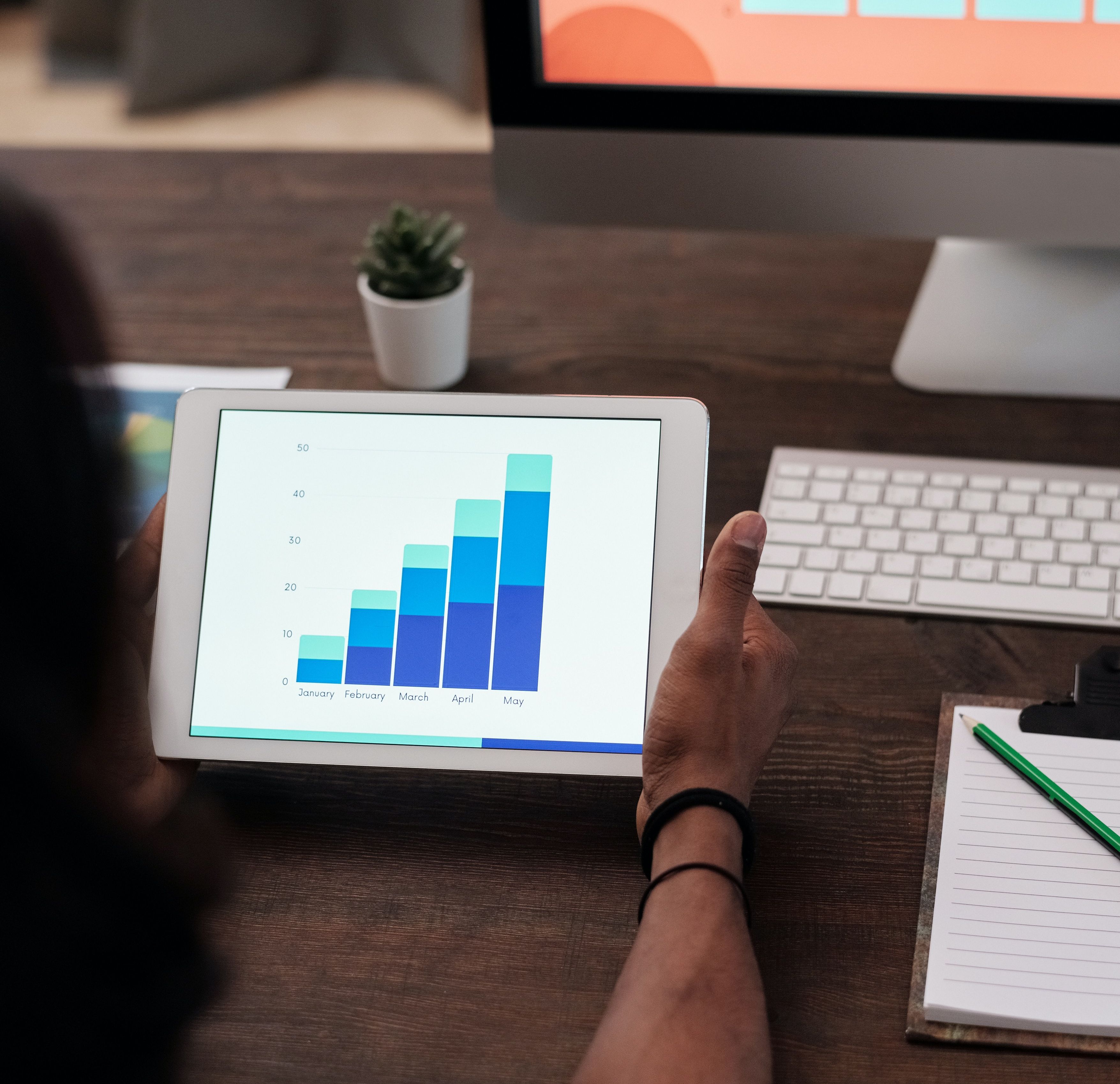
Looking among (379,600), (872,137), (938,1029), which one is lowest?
(938,1029)

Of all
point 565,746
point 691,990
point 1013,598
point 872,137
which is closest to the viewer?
point 691,990

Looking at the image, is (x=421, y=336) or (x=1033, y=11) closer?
(x=1033, y=11)

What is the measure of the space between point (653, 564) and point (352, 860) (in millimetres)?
234

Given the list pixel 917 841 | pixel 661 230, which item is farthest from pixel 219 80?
pixel 917 841

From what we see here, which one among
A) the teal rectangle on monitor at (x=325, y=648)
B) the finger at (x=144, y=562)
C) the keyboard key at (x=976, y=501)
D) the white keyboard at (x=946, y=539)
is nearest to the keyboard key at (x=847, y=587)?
the white keyboard at (x=946, y=539)

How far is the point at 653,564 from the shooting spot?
1.99ft

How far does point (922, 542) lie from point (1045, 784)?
0.20 meters

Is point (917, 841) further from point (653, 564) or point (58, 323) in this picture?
point (58, 323)

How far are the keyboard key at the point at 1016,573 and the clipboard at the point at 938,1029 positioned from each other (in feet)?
0.65

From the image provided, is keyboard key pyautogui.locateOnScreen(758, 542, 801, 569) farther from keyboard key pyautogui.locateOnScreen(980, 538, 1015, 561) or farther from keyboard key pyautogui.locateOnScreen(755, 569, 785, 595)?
keyboard key pyautogui.locateOnScreen(980, 538, 1015, 561)

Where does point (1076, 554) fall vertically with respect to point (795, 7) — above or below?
below

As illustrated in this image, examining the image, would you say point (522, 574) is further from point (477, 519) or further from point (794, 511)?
point (794, 511)

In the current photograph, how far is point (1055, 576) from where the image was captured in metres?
0.71

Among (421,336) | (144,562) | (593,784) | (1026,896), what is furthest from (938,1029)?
(421,336)
